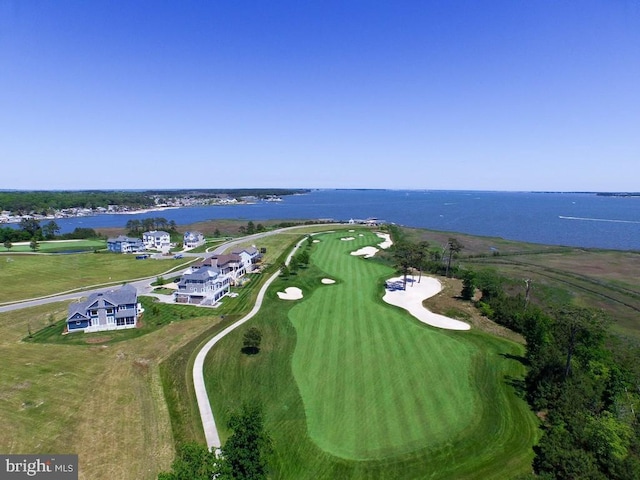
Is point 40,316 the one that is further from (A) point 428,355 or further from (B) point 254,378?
(A) point 428,355

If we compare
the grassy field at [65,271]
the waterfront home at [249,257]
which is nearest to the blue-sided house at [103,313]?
the grassy field at [65,271]

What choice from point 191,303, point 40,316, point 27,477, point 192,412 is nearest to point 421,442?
point 192,412

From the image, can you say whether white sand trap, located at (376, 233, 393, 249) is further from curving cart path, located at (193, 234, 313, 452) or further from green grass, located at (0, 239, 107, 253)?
green grass, located at (0, 239, 107, 253)

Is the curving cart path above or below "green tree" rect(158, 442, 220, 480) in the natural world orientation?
below

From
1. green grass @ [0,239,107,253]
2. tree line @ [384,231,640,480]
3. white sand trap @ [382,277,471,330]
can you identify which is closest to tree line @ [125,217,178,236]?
green grass @ [0,239,107,253]

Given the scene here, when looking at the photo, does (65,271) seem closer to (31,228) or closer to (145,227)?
(145,227)

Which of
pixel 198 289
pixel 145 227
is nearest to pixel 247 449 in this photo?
pixel 198 289

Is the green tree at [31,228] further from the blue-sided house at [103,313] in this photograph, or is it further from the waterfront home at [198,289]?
the blue-sided house at [103,313]

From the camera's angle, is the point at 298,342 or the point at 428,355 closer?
the point at 428,355
